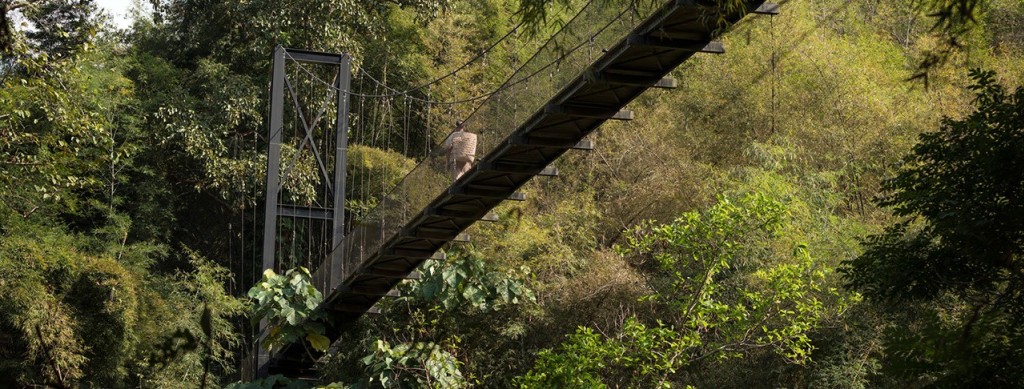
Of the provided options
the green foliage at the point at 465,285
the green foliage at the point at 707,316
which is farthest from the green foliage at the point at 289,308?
the green foliage at the point at 707,316

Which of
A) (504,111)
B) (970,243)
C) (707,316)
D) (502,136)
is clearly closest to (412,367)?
(707,316)

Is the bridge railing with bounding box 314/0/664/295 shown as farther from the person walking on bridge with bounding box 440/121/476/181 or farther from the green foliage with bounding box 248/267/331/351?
the green foliage with bounding box 248/267/331/351

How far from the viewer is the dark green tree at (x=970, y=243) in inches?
306

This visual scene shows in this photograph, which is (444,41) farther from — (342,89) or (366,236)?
(366,236)

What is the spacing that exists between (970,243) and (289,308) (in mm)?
7484

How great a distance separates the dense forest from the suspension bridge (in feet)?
2.13

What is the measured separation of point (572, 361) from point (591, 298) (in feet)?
6.81

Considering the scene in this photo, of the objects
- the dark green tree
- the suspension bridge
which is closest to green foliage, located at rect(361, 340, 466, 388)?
the suspension bridge

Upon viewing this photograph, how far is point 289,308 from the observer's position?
44.7 ft

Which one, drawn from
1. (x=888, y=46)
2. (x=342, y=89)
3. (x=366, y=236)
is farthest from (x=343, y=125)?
(x=888, y=46)

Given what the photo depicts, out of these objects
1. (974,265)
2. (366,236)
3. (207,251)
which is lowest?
(207,251)

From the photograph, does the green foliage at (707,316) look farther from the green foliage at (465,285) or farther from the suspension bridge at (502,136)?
the suspension bridge at (502,136)

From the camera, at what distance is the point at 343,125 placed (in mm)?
14109

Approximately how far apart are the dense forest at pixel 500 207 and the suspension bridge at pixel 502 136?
649 mm
